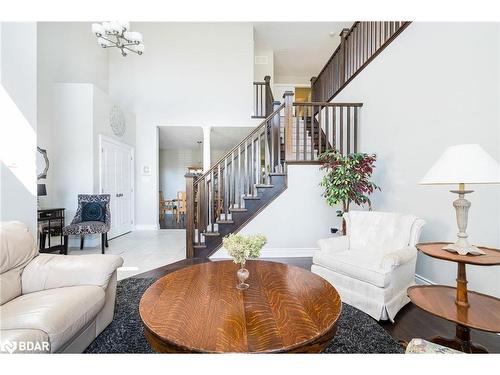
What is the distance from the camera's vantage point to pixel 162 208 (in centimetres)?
745

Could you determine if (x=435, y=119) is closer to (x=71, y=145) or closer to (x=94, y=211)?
(x=94, y=211)

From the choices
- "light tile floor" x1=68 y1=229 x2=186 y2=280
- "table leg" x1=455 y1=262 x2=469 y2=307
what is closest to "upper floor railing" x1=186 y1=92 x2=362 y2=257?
"light tile floor" x1=68 y1=229 x2=186 y2=280

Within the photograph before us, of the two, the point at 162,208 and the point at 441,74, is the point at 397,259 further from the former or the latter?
the point at 162,208

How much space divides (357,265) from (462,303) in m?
0.69

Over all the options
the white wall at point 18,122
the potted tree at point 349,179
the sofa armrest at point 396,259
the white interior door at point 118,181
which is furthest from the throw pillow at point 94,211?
the sofa armrest at point 396,259

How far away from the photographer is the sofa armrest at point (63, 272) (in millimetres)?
1563

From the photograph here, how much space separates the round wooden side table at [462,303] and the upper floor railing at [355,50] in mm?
2870

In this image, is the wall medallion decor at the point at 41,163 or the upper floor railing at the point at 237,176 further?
the wall medallion decor at the point at 41,163

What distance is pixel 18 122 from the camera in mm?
2021

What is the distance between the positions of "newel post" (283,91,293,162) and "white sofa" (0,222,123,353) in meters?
2.71

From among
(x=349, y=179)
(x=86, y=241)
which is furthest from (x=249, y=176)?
(x=86, y=241)

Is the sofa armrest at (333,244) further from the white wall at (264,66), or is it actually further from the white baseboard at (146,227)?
the white wall at (264,66)

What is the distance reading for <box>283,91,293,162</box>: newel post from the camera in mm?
3633
